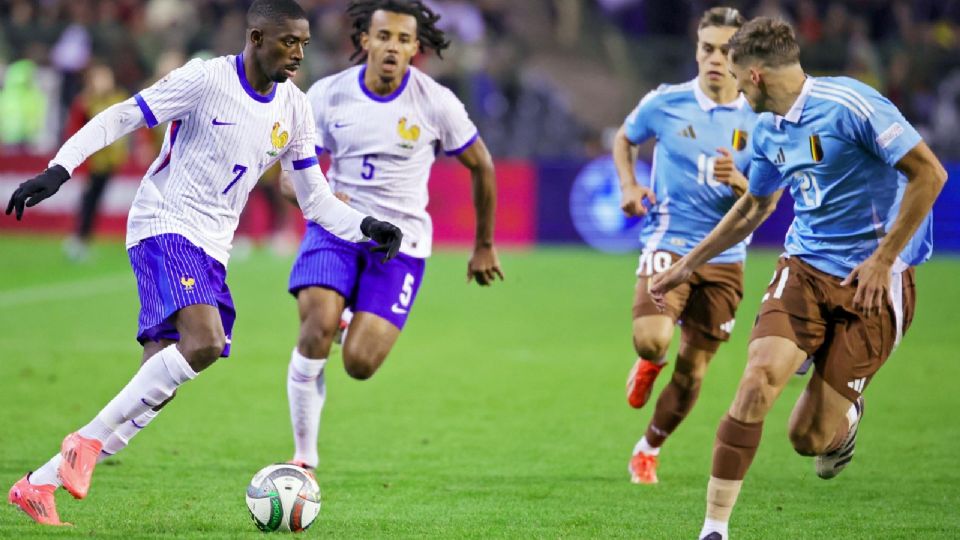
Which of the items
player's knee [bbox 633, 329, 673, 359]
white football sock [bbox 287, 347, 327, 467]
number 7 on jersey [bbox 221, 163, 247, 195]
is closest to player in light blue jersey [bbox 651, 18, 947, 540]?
player's knee [bbox 633, 329, 673, 359]

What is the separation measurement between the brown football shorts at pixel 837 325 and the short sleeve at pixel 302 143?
8.03ft

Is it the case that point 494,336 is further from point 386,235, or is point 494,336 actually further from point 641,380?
point 386,235

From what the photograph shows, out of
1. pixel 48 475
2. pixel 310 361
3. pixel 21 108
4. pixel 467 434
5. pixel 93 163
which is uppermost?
pixel 48 475

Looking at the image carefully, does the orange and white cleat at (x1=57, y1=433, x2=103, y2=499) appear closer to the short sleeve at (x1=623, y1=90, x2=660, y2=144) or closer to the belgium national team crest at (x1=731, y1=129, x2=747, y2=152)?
the short sleeve at (x1=623, y1=90, x2=660, y2=144)

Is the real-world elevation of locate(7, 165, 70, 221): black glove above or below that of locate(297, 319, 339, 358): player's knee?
above

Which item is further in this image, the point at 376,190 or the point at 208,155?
the point at 376,190

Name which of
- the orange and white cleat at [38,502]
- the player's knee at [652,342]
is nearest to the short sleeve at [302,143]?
the orange and white cleat at [38,502]

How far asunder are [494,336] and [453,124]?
625cm

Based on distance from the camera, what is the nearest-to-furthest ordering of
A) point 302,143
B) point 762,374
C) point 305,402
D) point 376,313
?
point 762,374
point 302,143
point 305,402
point 376,313

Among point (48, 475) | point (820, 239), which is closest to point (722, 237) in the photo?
point (820, 239)

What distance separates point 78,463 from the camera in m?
6.39

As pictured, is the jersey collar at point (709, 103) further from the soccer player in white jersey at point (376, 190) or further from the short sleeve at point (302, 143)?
the short sleeve at point (302, 143)

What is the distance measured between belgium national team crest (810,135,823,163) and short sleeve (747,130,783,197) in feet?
0.92

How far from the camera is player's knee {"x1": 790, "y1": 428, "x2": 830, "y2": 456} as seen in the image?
6.64 meters
